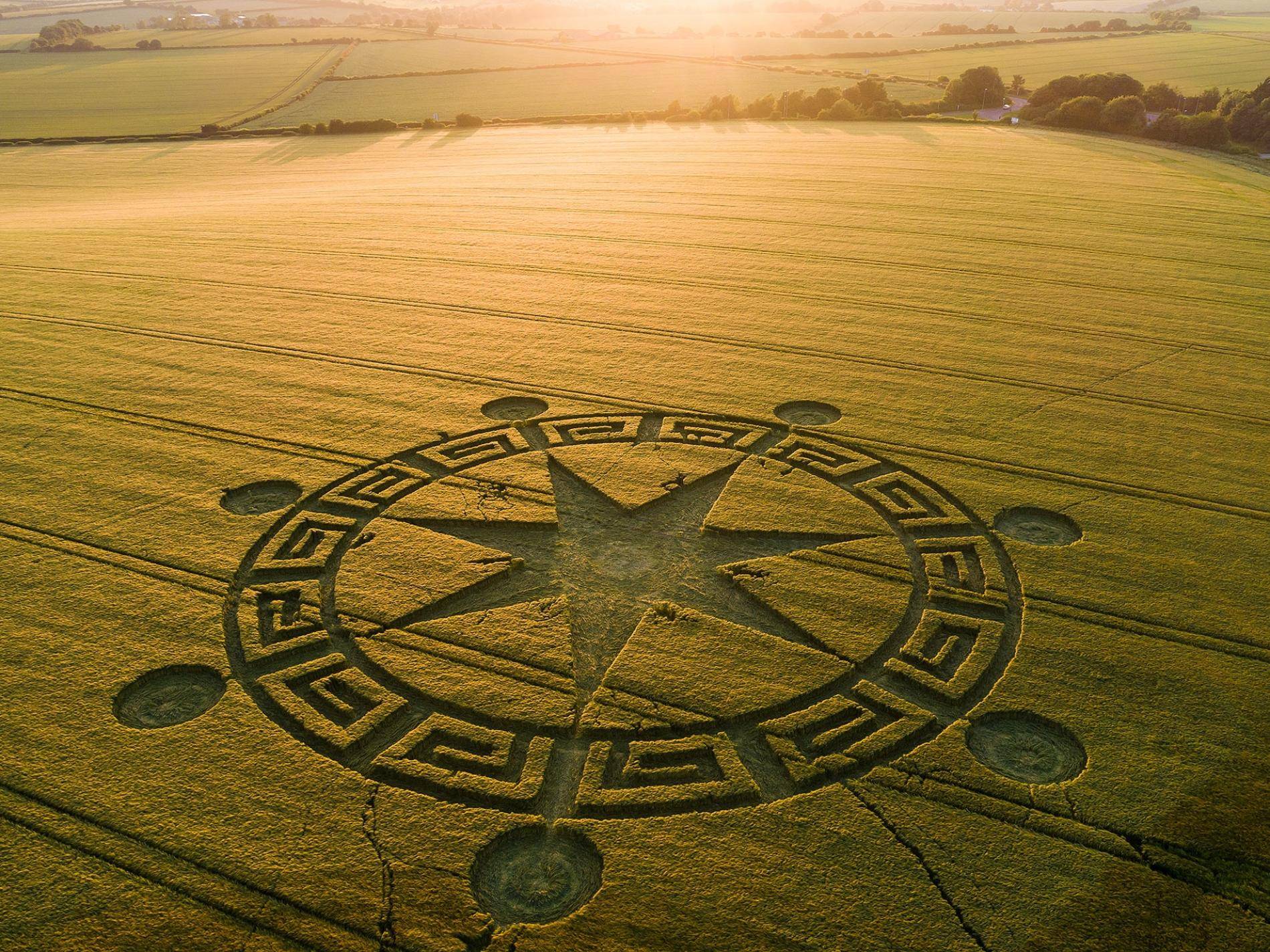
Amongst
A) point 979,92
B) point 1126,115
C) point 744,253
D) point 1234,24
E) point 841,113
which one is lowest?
point 744,253

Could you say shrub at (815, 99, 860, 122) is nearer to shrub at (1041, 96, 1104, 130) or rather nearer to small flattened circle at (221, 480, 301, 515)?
shrub at (1041, 96, 1104, 130)

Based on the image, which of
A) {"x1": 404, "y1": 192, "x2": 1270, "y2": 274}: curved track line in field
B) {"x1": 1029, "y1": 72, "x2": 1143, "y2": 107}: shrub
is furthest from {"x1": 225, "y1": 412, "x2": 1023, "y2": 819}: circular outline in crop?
{"x1": 1029, "y1": 72, "x2": 1143, "y2": 107}: shrub

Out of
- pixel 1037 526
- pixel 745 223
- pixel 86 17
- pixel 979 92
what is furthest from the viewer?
pixel 86 17

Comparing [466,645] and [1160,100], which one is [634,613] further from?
[1160,100]

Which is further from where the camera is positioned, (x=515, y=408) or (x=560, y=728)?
(x=515, y=408)

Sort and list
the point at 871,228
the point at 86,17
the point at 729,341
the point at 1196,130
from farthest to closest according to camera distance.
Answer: the point at 86,17 < the point at 1196,130 < the point at 871,228 < the point at 729,341

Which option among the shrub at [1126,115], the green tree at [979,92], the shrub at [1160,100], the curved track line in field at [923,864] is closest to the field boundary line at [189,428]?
the curved track line in field at [923,864]

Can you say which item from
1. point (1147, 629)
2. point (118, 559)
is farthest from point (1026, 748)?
point (118, 559)
